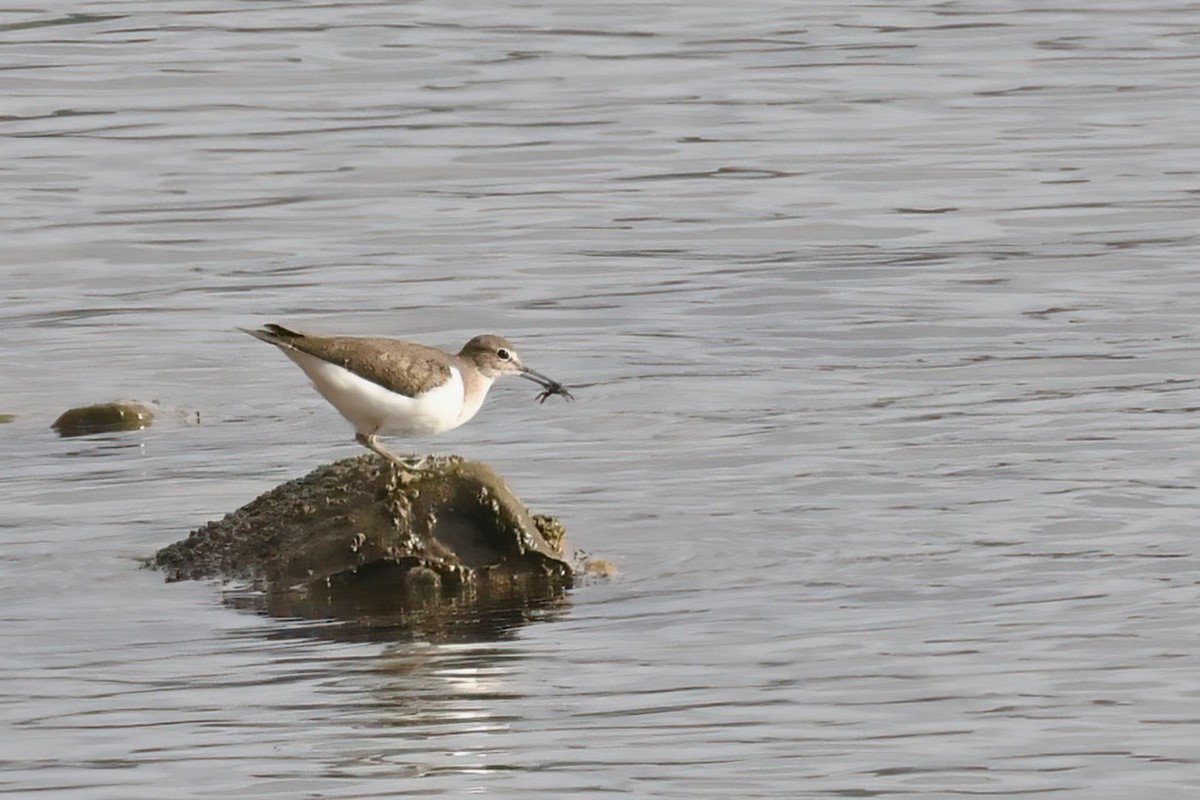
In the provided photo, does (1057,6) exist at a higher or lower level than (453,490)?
higher

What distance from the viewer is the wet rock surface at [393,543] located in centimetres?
1053

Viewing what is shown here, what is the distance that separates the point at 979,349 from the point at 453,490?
597 cm

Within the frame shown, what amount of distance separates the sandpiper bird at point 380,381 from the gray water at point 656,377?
0.91 m

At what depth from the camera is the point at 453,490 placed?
34.8ft

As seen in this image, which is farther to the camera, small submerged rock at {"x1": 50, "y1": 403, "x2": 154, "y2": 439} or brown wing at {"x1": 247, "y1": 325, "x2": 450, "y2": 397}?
small submerged rock at {"x1": 50, "y1": 403, "x2": 154, "y2": 439}

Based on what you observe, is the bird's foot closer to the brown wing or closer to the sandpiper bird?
the sandpiper bird

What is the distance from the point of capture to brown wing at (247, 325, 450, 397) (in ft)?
33.6

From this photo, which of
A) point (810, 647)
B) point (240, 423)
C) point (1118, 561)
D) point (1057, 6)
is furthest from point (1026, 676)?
point (1057, 6)

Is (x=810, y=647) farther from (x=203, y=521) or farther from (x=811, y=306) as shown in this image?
(x=811, y=306)

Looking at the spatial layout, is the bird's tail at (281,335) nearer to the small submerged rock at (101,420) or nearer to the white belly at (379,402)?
the white belly at (379,402)

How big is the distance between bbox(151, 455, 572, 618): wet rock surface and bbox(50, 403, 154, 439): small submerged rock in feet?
11.7

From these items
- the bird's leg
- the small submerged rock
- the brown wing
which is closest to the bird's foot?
the bird's leg

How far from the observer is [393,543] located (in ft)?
34.7

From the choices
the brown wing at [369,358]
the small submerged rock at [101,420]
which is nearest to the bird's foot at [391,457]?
the brown wing at [369,358]
